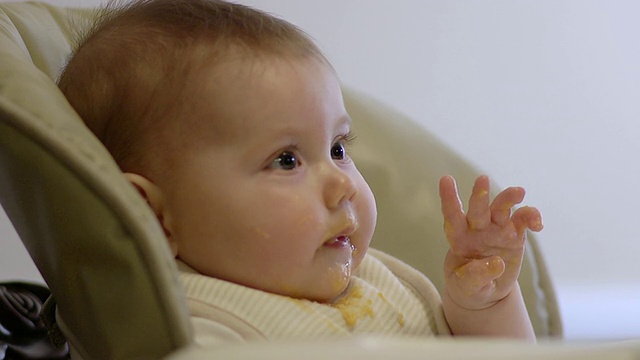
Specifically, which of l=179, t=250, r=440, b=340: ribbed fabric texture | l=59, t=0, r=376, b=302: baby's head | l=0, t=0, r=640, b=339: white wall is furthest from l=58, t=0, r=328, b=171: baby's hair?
l=0, t=0, r=640, b=339: white wall

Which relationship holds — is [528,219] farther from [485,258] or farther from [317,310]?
[317,310]

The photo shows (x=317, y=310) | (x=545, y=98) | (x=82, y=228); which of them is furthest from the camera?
(x=545, y=98)

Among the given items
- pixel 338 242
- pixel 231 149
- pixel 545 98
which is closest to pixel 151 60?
pixel 231 149

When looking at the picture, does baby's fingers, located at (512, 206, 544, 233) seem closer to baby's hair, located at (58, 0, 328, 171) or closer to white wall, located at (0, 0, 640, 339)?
baby's hair, located at (58, 0, 328, 171)

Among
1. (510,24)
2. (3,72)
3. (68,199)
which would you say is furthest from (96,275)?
(510,24)

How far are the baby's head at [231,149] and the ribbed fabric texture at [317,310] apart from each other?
0.02 metres

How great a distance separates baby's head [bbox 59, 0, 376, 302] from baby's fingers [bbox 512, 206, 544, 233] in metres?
0.12

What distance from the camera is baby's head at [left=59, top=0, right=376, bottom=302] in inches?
28.2

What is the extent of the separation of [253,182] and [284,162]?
0.03 m

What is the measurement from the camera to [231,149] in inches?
28.3

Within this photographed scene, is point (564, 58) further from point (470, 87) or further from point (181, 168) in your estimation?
point (181, 168)

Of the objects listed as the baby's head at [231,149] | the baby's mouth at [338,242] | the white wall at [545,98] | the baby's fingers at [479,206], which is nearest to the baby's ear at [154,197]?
the baby's head at [231,149]

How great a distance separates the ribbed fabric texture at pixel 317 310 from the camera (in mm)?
685

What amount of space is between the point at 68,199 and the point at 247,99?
0.67ft
